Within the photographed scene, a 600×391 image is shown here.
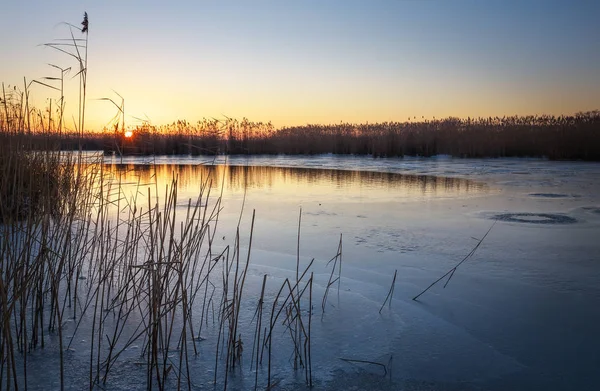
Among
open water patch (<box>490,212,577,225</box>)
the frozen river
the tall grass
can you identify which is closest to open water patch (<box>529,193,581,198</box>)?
the frozen river

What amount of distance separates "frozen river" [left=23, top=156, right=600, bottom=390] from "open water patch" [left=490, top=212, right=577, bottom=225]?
0.02 meters

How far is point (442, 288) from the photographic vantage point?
3.34 meters

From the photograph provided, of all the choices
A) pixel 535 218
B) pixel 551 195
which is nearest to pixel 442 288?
pixel 535 218

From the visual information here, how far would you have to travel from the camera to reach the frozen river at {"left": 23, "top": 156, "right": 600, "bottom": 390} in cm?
214

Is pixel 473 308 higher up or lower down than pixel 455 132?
lower down

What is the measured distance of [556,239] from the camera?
4.80m

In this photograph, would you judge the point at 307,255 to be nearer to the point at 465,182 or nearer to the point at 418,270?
the point at 418,270

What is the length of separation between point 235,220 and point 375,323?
3.56m

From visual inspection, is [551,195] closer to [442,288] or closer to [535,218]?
[535,218]

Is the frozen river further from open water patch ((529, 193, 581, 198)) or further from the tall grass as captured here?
the tall grass

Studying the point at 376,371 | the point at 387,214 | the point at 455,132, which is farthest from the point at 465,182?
the point at 455,132

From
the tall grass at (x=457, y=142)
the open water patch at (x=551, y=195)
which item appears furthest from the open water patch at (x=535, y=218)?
the tall grass at (x=457, y=142)

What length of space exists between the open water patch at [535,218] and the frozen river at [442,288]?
25 millimetres

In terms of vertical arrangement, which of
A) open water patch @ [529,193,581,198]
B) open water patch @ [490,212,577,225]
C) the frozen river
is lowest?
the frozen river
